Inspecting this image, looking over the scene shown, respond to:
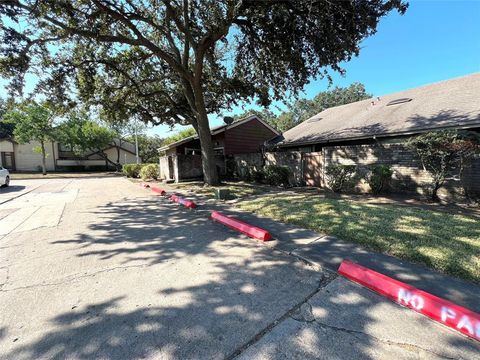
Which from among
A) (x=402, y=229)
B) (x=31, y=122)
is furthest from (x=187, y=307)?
(x=31, y=122)

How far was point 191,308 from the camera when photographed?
8.52ft

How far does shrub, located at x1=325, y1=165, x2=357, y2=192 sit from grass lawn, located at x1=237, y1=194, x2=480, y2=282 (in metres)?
2.62

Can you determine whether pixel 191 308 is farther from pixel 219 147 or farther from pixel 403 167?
pixel 219 147

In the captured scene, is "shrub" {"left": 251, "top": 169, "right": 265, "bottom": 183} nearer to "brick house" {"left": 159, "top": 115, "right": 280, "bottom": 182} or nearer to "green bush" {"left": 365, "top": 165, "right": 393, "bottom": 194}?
"brick house" {"left": 159, "top": 115, "right": 280, "bottom": 182}

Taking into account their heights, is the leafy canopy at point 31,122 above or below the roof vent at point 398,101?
above

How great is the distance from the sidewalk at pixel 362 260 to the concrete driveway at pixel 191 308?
33 cm

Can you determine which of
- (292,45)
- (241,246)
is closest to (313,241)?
(241,246)

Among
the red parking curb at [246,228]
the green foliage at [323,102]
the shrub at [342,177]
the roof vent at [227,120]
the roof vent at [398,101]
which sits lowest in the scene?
the red parking curb at [246,228]

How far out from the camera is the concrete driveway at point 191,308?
2051mm

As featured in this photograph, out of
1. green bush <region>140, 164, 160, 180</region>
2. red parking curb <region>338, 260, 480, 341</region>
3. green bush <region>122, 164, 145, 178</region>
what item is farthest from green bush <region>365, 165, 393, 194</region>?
green bush <region>122, 164, 145, 178</region>

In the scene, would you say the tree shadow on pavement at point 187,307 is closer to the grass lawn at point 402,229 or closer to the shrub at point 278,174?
the grass lawn at point 402,229

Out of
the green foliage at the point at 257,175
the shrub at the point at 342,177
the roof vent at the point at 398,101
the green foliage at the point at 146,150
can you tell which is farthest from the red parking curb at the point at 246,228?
the green foliage at the point at 146,150

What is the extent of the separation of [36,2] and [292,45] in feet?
27.3

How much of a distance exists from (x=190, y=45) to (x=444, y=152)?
10511 millimetres
